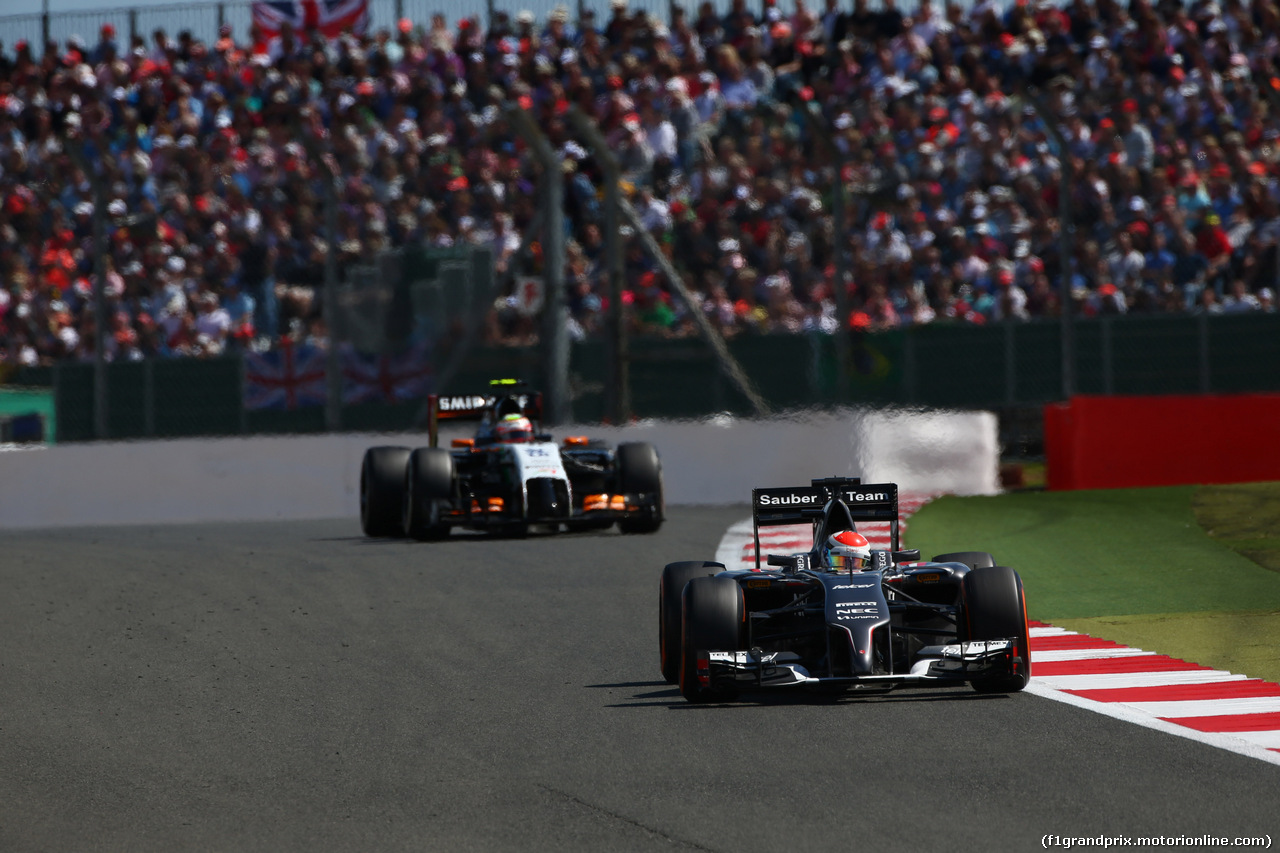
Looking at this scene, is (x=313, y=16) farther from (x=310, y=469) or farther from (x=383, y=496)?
(x=383, y=496)

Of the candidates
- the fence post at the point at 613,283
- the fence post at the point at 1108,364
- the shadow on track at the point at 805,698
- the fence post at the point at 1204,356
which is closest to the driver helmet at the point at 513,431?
the fence post at the point at 613,283

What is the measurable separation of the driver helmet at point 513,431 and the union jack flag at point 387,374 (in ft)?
7.60

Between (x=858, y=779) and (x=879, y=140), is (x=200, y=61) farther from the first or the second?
(x=858, y=779)

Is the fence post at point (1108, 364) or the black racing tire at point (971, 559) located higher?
the fence post at point (1108, 364)

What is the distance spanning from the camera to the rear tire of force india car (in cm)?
682

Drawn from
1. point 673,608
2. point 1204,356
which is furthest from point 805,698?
point 1204,356

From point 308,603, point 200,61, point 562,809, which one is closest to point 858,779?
point 562,809

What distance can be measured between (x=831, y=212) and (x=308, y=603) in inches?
353

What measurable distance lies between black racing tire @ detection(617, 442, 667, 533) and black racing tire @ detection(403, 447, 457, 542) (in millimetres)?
1379

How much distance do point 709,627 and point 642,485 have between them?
8000mm

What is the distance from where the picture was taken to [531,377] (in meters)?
17.2

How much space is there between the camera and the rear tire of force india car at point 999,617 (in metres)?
6.82

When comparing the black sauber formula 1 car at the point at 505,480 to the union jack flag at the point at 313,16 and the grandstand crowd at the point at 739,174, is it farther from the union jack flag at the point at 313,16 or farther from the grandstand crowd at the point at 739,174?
the union jack flag at the point at 313,16

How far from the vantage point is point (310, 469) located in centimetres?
1820
